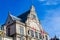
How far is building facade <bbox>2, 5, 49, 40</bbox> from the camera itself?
247 feet

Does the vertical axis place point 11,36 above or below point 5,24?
below

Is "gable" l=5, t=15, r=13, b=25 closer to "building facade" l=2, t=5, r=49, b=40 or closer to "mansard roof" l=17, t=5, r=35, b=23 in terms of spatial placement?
"building facade" l=2, t=5, r=49, b=40

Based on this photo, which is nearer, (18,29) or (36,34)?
(18,29)

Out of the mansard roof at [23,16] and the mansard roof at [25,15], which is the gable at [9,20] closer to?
the mansard roof at [23,16]

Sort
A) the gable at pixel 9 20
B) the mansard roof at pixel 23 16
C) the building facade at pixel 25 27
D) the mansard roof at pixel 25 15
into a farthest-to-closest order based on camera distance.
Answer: the mansard roof at pixel 25 15 < the mansard roof at pixel 23 16 < the gable at pixel 9 20 < the building facade at pixel 25 27

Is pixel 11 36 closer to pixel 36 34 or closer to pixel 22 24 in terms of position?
pixel 22 24

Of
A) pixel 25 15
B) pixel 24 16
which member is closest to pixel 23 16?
pixel 24 16

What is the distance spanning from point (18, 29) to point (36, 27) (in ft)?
31.6

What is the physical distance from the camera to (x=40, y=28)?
8462cm

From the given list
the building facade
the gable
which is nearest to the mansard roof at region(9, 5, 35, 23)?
the building facade

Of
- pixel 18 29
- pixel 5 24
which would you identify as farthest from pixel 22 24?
pixel 5 24

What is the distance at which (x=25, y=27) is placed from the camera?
78.3m

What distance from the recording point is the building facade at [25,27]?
75.4 meters

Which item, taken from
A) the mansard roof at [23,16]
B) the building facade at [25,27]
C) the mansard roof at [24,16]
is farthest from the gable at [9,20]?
the mansard roof at [24,16]
